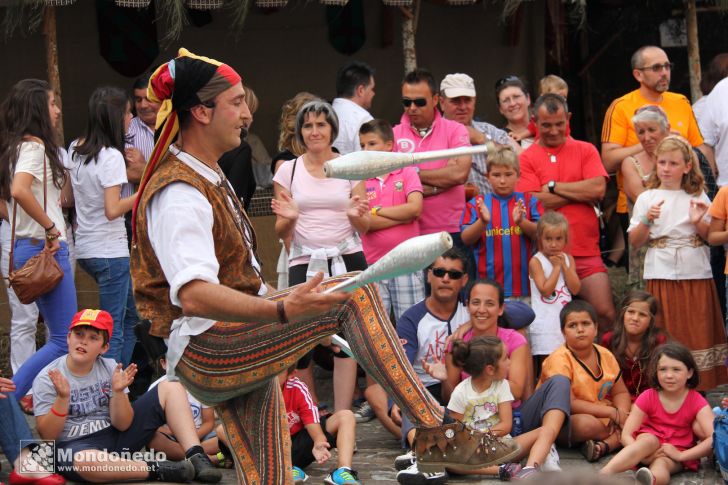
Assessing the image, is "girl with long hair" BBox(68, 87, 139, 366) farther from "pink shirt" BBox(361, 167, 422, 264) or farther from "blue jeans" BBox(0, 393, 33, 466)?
"pink shirt" BBox(361, 167, 422, 264)

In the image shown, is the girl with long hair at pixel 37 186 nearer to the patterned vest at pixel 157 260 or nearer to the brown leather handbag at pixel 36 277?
the brown leather handbag at pixel 36 277

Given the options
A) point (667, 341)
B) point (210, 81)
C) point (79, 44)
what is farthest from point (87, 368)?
point (79, 44)

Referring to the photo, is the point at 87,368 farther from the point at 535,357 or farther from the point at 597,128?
the point at 597,128

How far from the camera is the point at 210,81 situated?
11.6 ft

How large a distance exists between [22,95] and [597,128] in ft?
21.1

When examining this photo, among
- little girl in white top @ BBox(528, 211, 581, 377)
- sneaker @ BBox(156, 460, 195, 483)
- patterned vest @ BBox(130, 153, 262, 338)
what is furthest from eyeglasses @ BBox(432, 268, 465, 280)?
patterned vest @ BBox(130, 153, 262, 338)

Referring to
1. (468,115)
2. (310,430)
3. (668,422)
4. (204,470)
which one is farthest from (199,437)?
(468,115)

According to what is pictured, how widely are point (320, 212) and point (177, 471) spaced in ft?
5.21

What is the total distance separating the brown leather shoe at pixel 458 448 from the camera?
348 centimetres

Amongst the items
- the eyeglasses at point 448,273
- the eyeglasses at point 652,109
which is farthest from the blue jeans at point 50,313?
the eyeglasses at point 652,109

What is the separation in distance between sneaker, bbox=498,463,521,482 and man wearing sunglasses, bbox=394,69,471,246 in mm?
1623

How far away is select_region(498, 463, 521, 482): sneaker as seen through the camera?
5.40 metres

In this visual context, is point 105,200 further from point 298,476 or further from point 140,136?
point 298,476

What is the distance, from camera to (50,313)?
19.7 ft
